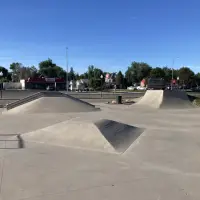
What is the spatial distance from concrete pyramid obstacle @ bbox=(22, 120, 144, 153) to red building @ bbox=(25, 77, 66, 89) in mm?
92900

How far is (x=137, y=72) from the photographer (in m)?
145

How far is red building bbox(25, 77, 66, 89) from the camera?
10406 cm

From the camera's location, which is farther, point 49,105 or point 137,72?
point 137,72

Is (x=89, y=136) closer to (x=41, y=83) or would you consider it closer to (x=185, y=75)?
(x=41, y=83)

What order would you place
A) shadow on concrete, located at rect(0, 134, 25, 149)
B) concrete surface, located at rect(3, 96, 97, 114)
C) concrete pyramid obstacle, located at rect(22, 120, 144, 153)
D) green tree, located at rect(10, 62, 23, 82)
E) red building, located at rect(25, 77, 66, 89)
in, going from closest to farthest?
concrete pyramid obstacle, located at rect(22, 120, 144, 153) → shadow on concrete, located at rect(0, 134, 25, 149) → concrete surface, located at rect(3, 96, 97, 114) → red building, located at rect(25, 77, 66, 89) → green tree, located at rect(10, 62, 23, 82)

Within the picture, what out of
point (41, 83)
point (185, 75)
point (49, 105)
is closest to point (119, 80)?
point (185, 75)

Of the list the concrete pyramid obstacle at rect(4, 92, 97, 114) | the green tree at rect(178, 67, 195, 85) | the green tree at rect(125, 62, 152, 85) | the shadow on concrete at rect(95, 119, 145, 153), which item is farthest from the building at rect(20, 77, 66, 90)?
the shadow on concrete at rect(95, 119, 145, 153)

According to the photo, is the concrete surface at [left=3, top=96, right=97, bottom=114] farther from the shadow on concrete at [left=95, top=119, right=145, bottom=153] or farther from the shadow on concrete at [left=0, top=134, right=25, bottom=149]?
the shadow on concrete at [left=95, top=119, right=145, bottom=153]

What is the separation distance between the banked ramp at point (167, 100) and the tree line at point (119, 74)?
76.3m

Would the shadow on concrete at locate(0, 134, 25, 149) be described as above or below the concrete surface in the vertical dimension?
below

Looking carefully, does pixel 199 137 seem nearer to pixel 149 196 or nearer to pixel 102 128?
pixel 102 128

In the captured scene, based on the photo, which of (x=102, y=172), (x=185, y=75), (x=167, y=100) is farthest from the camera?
(x=185, y=75)

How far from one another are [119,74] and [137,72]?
1540cm

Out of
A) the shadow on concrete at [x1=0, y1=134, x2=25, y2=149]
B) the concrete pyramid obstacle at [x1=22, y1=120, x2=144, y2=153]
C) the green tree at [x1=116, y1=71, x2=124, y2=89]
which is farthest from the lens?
the green tree at [x1=116, y1=71, x2=124, y2=89]
